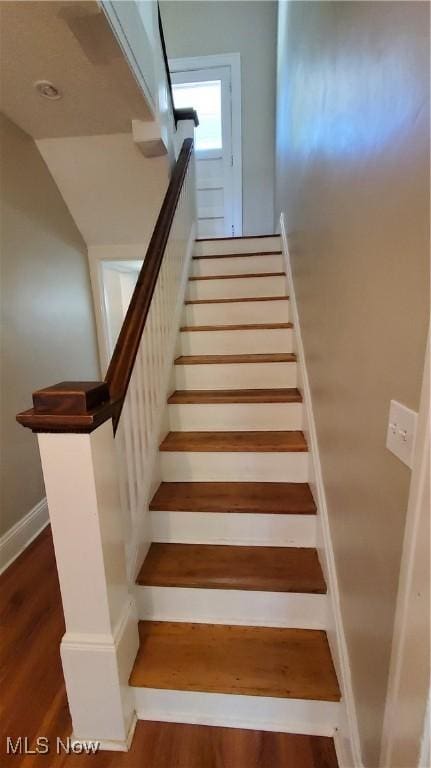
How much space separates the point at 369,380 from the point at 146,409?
38.3 inches

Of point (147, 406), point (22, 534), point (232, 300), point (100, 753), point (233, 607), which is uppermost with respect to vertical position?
point (232, 300)

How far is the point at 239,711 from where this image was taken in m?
1.17

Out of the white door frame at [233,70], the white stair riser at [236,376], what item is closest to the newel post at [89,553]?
the white stair riser at [236,376]

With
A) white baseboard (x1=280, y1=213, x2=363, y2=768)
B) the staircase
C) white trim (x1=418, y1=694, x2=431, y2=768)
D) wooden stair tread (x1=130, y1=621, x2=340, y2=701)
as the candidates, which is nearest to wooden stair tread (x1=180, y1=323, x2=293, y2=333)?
the staircase

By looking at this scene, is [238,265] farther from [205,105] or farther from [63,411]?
[205,105]

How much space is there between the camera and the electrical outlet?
2.12 ft

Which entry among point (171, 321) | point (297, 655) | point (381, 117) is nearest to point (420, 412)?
point (381, 117)

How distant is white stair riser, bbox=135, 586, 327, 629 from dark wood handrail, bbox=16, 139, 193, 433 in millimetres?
725

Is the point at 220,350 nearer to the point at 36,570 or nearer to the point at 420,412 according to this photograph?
the point at 36,570

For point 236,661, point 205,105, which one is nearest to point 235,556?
point 236,661

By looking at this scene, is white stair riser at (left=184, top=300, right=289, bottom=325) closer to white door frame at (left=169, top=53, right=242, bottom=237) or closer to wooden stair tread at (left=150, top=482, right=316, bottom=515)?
wooden stair tread at (left=150, top=482, right=316, bottom=515)

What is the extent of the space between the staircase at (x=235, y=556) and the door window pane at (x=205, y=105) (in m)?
2.83

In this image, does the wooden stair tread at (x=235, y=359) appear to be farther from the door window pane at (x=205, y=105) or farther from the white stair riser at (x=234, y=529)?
the door window pane at (x=205, y=105)

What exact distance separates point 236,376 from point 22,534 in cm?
151
